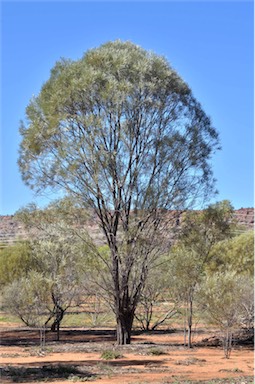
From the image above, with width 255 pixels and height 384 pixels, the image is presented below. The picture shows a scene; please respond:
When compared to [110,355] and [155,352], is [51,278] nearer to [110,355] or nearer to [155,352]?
[155,352]

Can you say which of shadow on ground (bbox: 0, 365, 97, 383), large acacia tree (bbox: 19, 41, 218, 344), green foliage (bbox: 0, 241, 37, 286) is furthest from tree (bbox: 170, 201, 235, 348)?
green foliage (bbox: 0, 241, 37, 286)

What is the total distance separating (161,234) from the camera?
870 inches

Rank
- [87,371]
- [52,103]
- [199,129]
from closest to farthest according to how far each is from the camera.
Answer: [87,371] → [52,103] → [199,129]

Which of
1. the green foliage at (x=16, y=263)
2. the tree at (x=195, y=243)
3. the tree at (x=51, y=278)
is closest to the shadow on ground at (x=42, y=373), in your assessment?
the tree at (x=51, y=278)

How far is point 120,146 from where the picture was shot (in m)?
21.1

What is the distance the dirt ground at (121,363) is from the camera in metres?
13.4

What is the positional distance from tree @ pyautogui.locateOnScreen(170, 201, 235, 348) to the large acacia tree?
1.25 m

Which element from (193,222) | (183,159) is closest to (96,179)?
(183,159)

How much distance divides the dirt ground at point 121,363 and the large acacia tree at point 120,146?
2.55 metres

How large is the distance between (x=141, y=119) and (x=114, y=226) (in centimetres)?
423

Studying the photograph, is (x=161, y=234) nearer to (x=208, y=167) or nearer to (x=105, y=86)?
(x=208, y=167)

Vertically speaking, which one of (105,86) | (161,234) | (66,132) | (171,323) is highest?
(105,86)

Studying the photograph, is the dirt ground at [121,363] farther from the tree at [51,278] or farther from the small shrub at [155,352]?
the tree at [51,278]

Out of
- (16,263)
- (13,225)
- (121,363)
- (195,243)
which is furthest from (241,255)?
(13,225)
